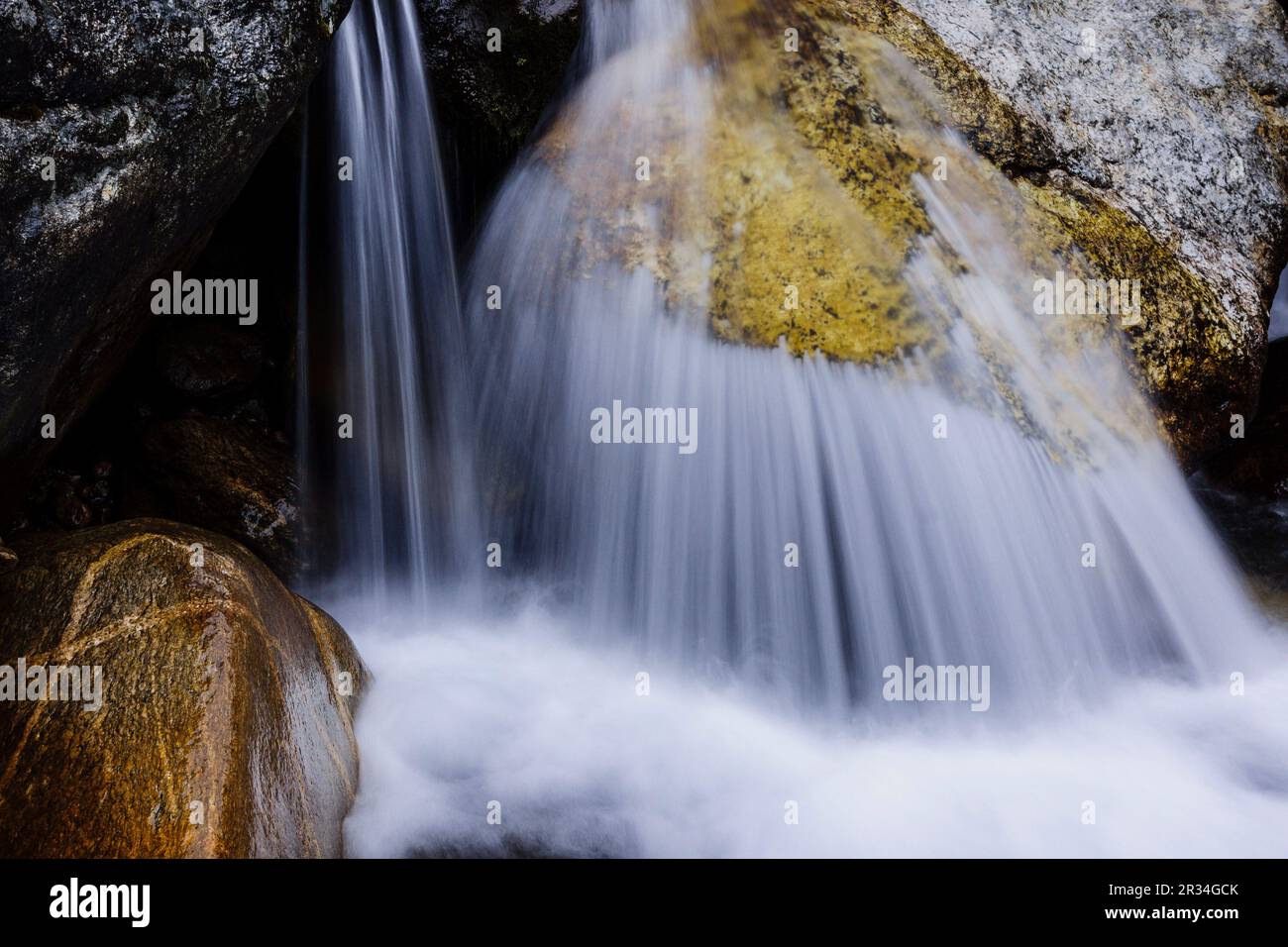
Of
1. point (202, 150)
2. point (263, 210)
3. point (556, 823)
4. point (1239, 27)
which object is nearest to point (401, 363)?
point (263, 210)

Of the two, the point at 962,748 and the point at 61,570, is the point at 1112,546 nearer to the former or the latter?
the point at 962,748

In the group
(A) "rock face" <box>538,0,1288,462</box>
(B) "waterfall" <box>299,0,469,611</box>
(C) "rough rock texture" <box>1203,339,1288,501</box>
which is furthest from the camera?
(C) "rough rock texture" <box>1203,339,1288,501</box>

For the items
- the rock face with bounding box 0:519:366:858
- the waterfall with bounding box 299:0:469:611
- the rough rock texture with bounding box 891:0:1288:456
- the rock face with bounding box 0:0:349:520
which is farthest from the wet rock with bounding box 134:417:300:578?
the rough rock texture with bounding box 891:0:1288:456

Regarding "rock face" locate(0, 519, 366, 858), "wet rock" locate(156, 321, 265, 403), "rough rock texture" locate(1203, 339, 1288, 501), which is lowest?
"rock face" locate(0, 519, 366, 858)

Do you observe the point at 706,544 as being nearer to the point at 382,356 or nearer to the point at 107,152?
the point at 382,356

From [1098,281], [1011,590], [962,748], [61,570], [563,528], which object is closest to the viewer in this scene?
[61,570]

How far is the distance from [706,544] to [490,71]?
297cm

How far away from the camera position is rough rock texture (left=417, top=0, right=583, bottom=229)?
17.8ft

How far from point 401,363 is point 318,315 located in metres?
0.56

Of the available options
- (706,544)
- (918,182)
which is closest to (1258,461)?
(918,182)

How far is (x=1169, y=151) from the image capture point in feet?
19.7

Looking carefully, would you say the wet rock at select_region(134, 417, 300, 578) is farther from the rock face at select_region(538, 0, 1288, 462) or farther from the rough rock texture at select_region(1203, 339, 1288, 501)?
the rough rock texture at select_region(1203, 339, 1288, 501)

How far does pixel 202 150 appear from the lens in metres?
3.88

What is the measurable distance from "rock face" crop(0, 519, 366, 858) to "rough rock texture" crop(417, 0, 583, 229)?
2.95 m
